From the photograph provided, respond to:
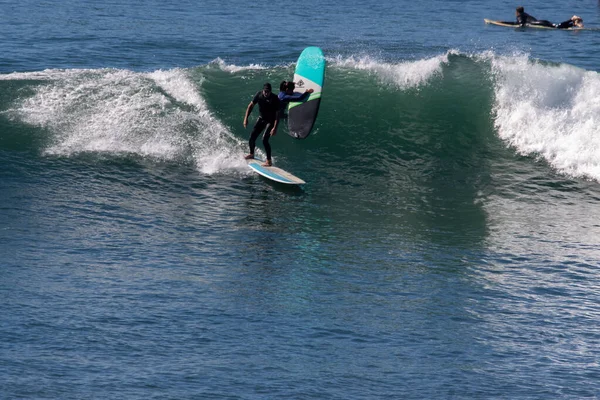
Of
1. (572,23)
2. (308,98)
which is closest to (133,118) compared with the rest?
(308,98)

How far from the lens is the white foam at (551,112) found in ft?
52.6

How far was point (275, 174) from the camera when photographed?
14.4 m

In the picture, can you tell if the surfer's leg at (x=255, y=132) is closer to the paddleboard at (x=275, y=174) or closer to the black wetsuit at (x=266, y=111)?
the black wetsuit at (x=266, y=111)

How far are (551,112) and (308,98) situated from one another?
518cm

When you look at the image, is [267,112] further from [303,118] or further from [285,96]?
[303,118]

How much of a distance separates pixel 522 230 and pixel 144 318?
6.17m

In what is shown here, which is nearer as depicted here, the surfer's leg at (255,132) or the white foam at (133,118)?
the surfer's leg at (255,132)

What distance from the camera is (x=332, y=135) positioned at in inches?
664

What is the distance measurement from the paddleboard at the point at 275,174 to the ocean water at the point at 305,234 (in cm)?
17

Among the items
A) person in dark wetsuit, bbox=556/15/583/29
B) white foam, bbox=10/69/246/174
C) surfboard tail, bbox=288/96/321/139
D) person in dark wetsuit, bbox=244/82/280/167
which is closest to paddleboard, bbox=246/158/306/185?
person in dark wetsuit, bbox=244/82/280/167

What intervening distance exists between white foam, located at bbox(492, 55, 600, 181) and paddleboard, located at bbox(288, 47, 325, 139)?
4112 millimetres

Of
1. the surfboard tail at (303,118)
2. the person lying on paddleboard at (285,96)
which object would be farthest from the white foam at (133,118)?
the person lying on paddleboard at (285,96)

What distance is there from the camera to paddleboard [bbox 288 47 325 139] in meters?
15.2

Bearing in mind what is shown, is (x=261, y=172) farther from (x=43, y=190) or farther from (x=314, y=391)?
(x=314, y=391)
